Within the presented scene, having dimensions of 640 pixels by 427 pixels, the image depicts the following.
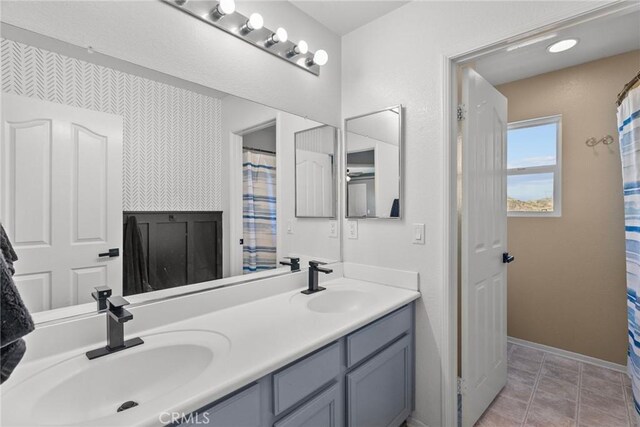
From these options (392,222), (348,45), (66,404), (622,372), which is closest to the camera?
(66,404)

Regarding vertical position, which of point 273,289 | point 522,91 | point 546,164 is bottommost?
point 273,289

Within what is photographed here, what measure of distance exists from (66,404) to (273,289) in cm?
93

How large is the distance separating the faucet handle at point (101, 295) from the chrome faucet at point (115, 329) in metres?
0.08

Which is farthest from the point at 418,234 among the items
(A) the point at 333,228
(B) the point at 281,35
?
(B) the point at 281,35

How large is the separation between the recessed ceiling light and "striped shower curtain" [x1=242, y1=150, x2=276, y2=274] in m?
2.13

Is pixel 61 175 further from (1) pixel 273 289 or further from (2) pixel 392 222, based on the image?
(2) pixel 392 222

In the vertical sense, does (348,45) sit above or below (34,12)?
above

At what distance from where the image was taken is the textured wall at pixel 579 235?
2332 millimetres

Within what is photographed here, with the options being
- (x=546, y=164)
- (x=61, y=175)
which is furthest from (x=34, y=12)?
(x=546, y=164)

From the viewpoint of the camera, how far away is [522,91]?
108 inches

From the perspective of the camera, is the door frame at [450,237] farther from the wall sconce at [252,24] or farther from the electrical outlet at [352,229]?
the wall sconce at [252,24]

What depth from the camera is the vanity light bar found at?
1.33 meters

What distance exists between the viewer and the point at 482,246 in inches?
71.9

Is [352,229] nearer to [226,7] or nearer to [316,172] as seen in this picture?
[316,172]
